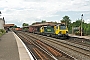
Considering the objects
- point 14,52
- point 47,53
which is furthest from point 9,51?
point 47,53

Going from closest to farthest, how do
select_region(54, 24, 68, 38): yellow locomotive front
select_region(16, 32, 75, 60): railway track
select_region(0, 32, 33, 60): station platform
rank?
select_region(0, 32, 33, 60): station platform → select_region(16, 32, 75, 60): railway track → select_region(54, 24, 68, 38): yellow locomotive front

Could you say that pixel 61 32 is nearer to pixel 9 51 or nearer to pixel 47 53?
pixel 9 51

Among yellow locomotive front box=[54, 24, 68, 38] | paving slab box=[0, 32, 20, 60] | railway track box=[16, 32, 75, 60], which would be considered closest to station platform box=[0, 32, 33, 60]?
paving slab box=[0, 32, 20, 60]

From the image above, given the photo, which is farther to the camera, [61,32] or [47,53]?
[61,32]

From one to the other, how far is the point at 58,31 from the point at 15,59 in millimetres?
21927

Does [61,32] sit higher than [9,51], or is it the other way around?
[61,32]

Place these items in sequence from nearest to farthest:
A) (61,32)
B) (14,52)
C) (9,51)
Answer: (14,52) → (9,51) → (61,32)

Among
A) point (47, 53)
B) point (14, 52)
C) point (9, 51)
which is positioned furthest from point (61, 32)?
point (14, 52)

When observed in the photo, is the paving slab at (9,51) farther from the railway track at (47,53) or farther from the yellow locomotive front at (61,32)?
the yellow locomotive front at (61,32)

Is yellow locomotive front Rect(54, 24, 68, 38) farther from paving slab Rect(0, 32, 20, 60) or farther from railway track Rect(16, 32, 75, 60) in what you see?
railway track Rect(16, 32, 75, 60)

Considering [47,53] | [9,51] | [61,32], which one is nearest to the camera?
[47,53]

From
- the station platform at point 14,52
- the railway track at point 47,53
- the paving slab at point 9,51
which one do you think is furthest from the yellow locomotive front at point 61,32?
the station platform at point 14,52

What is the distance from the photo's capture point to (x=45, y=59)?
13141 millimetres

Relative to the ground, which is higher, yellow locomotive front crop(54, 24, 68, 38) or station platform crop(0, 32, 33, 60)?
yellow locomotive front crop(54, 24, 68, 38)
